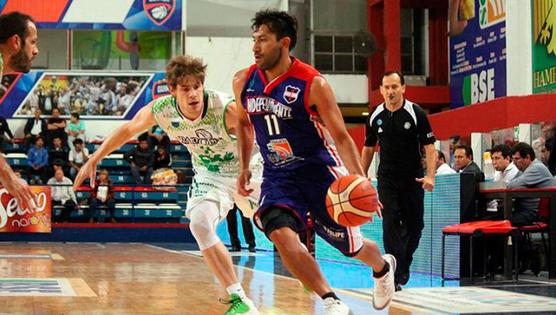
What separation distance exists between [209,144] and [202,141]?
59mm

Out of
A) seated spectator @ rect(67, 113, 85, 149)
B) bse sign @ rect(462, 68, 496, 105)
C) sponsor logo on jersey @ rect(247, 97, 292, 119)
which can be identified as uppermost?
bse sign @ rect(462, 68, 496, 105)

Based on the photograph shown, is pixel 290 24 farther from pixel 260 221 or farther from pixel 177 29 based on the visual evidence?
pixel 177 29

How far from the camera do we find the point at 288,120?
6.23 metres

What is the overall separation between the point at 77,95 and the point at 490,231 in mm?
19668

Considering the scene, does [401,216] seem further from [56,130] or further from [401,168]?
[56,130]

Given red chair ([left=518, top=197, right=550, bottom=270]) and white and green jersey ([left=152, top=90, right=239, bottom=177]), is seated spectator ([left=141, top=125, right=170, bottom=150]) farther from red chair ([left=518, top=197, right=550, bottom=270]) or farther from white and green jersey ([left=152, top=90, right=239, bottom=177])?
white and green jersey ([left=152, top=90, right=239, bottom=177])

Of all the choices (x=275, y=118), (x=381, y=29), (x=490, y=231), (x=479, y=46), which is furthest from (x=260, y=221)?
(x=381, y=29)

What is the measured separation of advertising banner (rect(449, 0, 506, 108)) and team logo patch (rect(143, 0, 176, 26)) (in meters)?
8.50

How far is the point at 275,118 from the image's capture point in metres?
6.25

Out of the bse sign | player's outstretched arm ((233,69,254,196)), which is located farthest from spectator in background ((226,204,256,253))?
player's outstretched arm ((233,69,254,196))

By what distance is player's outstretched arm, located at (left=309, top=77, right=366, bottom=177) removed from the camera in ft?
19.9

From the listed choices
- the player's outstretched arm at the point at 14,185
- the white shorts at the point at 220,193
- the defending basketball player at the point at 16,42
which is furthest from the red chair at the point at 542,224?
the player's outstretched arm at the point at 14,185

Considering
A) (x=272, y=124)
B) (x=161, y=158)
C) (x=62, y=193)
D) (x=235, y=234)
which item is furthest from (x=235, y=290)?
(x=161, y=158)

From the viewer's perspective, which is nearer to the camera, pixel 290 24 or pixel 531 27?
pixel 290 24
